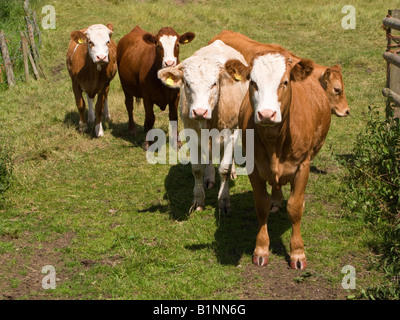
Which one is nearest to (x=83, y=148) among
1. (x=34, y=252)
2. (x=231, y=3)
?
(x=34, y=252)

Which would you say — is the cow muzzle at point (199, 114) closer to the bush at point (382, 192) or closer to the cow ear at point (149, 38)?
the bush at point (382, 192)

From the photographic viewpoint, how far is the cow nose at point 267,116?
397 centimetres

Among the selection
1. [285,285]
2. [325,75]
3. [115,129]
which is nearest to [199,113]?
[285,285]

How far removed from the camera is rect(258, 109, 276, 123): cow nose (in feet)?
13.0

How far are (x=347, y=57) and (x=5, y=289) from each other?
38.2 ft

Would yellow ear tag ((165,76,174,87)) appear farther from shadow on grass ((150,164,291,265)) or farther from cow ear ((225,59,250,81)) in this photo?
shadow on grass ((150,164,291,265))

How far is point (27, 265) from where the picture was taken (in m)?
5.03

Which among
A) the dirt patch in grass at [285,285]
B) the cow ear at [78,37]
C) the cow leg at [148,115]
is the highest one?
the cow ear at [78,37]

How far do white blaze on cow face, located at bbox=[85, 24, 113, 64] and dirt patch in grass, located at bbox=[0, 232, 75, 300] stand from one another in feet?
12.1

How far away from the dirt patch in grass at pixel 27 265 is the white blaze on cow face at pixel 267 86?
7.82 feet

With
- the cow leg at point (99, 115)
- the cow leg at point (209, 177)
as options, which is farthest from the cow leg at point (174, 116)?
the cow leg at point (209, 177)

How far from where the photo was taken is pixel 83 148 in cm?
852

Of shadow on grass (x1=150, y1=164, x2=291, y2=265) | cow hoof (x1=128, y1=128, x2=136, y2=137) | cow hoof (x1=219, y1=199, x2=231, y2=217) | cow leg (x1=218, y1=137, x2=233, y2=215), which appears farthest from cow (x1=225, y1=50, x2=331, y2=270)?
cow hoof (x1=128, y1=128, x2=136, y2=137)

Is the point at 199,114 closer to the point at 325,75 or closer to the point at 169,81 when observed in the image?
the point at 169,81
